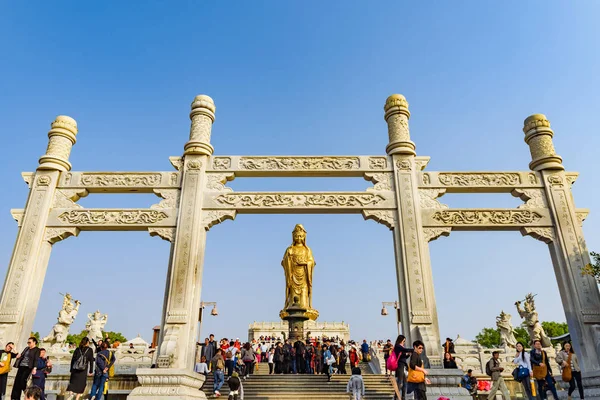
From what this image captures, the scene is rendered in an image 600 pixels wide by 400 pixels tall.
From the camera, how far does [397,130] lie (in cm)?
1076

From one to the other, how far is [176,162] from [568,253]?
867 centimetres

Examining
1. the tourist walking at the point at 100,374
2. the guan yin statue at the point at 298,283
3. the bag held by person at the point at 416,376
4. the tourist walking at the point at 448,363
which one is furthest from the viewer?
the guan yin statue at the point at 298,283

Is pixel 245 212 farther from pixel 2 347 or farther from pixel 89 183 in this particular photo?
pixel 2 347

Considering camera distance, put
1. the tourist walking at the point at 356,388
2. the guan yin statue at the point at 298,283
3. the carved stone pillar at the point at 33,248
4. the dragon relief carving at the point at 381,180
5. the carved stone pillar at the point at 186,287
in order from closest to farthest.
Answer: the tourist walking at the point at 356,388, the carved stone pillar at the point at 186,287, the carved stone pillar at the point at 33,248, the dragon relief carving at the point at 381,180, the guan yin statue at the point at 298,283

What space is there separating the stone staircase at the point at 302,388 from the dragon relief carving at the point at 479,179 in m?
4.82

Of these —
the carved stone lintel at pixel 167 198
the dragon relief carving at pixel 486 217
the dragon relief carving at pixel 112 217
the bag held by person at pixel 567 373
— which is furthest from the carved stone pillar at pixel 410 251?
the dragon relief carving at pixel 112 217

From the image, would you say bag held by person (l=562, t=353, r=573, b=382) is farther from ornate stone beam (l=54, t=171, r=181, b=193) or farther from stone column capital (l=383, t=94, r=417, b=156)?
ornate stone beam (l=54, t=171, r=181, b=193)

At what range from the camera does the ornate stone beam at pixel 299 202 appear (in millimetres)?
9977

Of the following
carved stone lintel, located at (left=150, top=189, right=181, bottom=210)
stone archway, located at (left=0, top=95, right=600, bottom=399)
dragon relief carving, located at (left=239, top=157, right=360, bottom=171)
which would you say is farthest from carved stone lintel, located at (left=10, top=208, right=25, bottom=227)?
dragon relief carving, located at (left=239, top=157, right=360, bottom=171)

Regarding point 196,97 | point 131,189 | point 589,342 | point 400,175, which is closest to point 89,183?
point 131,189

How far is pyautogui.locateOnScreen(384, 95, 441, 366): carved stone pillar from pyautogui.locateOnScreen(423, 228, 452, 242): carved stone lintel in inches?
4.1

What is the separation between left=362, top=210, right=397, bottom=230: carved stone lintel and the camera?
980 cm

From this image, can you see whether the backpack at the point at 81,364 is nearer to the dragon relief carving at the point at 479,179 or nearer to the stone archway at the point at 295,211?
the stone archway at the point at 295,211

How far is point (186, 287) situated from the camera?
914 centimetres
